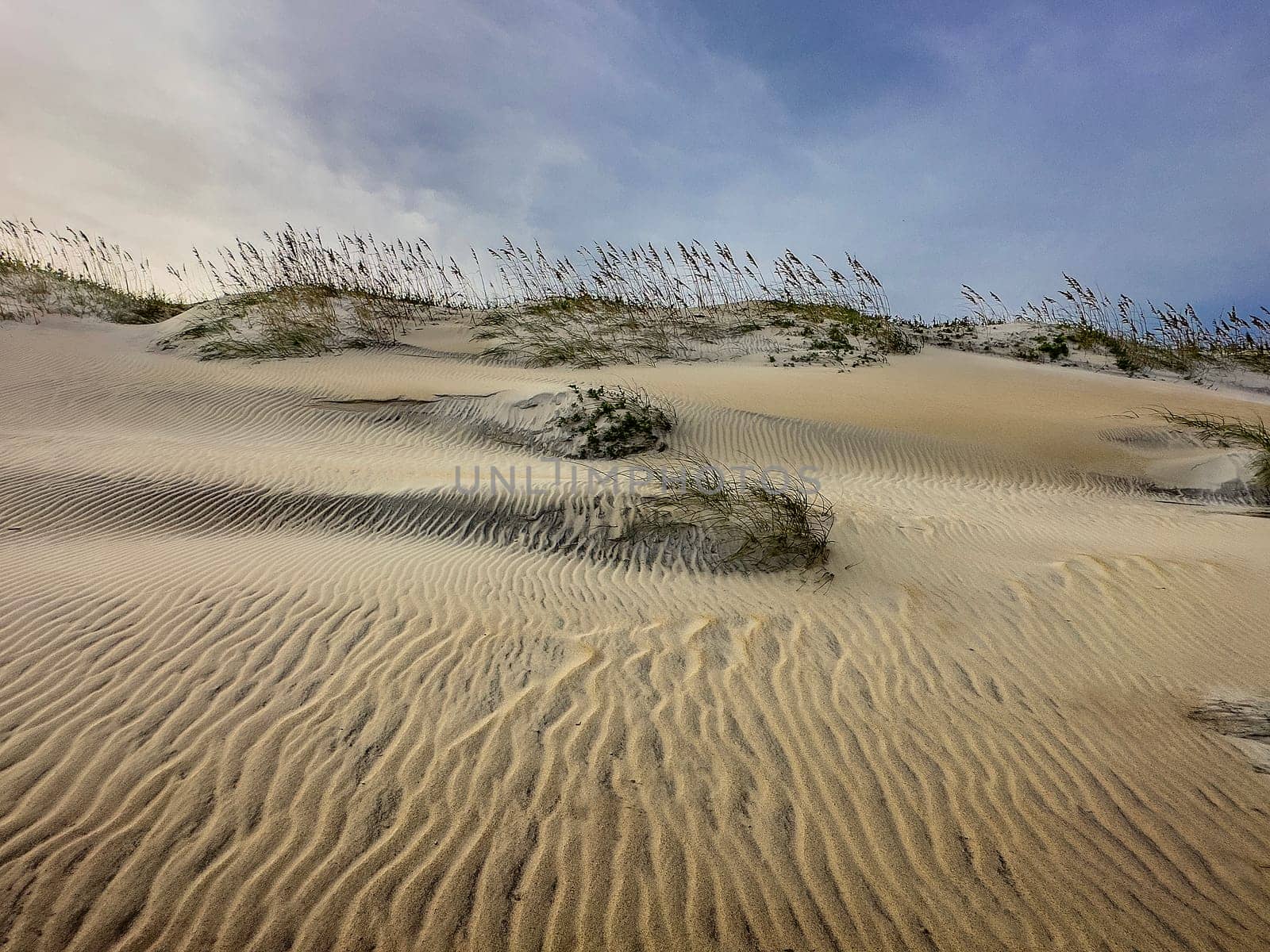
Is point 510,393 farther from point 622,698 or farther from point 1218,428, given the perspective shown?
point 1218,428

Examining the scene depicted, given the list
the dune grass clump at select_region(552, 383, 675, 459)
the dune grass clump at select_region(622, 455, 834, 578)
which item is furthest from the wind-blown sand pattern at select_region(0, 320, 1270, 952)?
the dune grass clump at select_region(552, 383, 675, 459)

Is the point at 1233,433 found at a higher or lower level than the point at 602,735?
higher

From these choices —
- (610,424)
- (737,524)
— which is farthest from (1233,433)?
(610,424)

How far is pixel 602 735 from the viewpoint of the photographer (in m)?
3.22

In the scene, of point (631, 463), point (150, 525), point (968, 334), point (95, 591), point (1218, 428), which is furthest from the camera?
point (968, 334)

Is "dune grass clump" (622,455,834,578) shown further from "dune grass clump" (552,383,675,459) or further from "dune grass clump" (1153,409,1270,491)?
"dune grass clump" (1153,409,1270,491)

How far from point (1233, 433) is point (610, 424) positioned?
10.3 m

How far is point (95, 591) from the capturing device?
442 centimetres

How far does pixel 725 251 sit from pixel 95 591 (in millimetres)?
16398

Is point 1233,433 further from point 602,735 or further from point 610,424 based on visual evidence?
point 602,735

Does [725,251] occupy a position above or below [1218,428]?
above

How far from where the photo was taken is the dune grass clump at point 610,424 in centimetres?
958

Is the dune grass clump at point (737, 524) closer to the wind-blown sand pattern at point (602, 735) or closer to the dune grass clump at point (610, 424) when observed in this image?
the wind-blown sand pattern at point (602, 735)

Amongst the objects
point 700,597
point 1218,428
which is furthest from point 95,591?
point 1218,428
